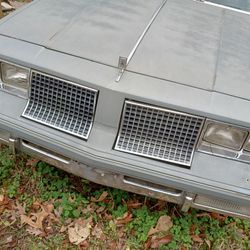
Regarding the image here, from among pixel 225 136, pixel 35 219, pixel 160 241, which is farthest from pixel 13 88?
pixel 160 241

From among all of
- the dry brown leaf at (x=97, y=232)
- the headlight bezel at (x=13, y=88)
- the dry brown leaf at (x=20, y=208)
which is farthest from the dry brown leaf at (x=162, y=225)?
the headlight bezel at (x=13, y=88)

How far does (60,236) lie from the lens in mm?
2828

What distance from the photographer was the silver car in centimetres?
233

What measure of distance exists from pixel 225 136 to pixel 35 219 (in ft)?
5.48

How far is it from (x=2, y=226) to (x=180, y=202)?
4.72ft

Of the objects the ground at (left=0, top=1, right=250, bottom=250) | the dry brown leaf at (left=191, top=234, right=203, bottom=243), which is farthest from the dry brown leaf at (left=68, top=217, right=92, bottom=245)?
the dry brown leaf at (left=191, top=234, right=203, bottom=243)

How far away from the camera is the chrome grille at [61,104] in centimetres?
241

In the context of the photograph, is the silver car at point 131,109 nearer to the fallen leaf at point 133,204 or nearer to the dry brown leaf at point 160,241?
the dry brown leaf at point 160,241

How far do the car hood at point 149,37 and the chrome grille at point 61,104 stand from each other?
25cm

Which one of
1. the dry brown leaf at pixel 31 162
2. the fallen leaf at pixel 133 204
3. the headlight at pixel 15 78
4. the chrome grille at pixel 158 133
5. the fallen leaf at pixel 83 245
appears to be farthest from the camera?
the dry brown leaf at pixel 31 162

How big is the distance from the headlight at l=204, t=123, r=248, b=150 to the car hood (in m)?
0.24

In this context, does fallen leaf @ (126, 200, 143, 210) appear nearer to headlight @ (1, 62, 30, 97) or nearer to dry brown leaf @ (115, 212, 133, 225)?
dry brown leaf @ (115, 212, 133, 225)

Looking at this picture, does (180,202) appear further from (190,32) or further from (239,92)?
(190,32)

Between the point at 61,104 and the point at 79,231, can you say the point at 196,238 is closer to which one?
the point at 79,231
